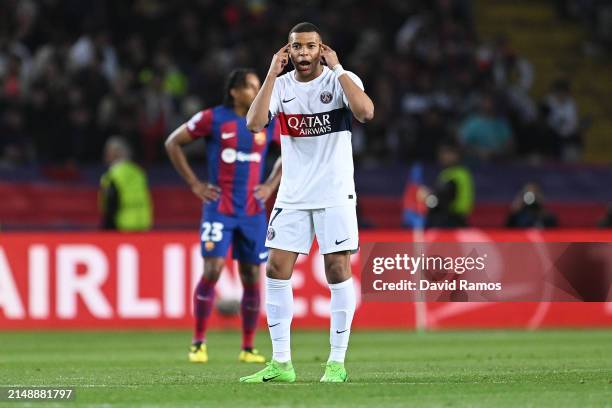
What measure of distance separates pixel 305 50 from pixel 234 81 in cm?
309

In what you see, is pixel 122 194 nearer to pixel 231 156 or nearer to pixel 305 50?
pixel 231 156

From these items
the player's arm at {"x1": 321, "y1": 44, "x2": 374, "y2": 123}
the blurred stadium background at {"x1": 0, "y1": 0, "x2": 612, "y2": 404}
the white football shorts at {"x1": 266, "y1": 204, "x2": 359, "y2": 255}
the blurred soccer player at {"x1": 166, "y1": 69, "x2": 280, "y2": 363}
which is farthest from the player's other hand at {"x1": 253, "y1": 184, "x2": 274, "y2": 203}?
the blurred stadium background at {"x1": 0, "y1": 0, "x2": 612, "y2": 404}

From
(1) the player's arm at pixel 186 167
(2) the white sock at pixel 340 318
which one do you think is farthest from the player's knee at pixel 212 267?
(2) the white sock at pixel 340 318

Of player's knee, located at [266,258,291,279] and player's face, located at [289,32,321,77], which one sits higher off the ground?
player's face, located at [289,32,321,77]

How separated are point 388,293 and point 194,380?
1527mm

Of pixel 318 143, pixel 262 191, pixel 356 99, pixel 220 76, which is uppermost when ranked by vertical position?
pixel 220 76

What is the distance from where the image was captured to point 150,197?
21.5 metres

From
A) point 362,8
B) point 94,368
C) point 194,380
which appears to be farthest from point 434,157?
point 194,380

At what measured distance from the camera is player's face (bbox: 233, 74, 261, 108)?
12.5m

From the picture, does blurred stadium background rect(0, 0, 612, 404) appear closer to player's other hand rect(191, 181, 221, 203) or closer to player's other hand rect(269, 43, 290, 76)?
player's other hand rect(191, 181, 221, 203)

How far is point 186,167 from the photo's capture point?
1306 centimetres

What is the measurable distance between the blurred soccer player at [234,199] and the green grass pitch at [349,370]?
49 cm

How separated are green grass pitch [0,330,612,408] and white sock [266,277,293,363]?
31cm

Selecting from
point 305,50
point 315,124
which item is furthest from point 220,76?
point 305,50
